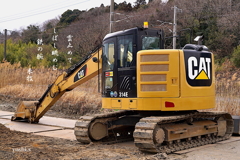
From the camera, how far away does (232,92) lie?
37.3ft

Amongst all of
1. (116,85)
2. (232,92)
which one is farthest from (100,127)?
(232,92)

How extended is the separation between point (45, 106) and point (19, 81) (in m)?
11.0

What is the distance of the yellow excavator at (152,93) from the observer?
7.05 metres

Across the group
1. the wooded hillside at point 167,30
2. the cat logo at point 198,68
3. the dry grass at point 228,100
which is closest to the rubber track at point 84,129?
the cat logo at point 198,68

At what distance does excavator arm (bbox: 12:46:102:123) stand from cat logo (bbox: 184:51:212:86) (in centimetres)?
215

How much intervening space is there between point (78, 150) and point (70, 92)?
330 inches

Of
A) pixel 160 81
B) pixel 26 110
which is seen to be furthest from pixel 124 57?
pixel 26 110

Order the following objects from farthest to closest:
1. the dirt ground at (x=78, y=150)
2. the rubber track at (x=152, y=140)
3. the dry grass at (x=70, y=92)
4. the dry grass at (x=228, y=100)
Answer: the dry grass at (x=70, y=92), the dry grass at (x=228, y=100), the rubber track at (x=152, y=140), the dirt ground at (x=78, y=150)

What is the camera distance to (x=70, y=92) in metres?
15.4

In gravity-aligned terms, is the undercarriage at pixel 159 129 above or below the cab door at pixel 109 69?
below

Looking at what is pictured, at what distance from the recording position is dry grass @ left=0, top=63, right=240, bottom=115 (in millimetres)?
11182

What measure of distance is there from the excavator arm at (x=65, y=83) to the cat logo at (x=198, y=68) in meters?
2.15

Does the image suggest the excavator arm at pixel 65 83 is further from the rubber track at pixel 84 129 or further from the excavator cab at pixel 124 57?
the rubber track at pixel 84 129

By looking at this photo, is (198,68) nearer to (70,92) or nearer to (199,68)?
(199,68)
